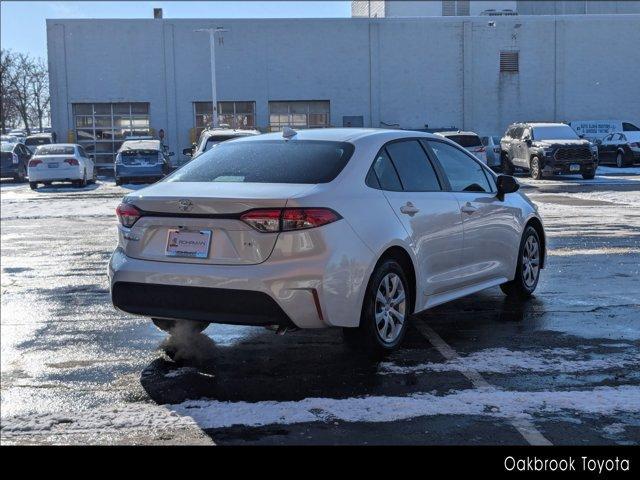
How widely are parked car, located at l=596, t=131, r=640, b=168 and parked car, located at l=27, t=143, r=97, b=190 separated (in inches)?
811

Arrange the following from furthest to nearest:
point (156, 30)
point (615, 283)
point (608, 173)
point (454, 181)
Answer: point (156, 30)
point (608, 173)
point (615, 283)
point (454, 181)

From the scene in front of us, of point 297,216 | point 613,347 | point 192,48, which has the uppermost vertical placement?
point 192,48

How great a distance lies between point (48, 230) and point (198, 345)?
9.66m

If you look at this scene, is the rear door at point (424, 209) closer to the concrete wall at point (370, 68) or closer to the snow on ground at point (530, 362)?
the snow on ground at point (530, 362)

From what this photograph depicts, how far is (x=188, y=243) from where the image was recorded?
5.71 metres

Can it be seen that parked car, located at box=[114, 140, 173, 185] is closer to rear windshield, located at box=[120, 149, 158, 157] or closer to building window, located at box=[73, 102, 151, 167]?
rear windshield, located at box=[120, 149, 158, 157]

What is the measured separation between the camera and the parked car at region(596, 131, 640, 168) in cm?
3507

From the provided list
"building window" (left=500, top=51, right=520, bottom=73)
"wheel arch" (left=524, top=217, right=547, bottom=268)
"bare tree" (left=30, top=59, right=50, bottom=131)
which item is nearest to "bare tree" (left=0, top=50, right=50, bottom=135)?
"bare tree" (left=30, top=59, right=50, bottom=131)

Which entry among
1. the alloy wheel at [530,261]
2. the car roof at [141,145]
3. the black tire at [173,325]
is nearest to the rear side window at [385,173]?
the black tire at [173,325]

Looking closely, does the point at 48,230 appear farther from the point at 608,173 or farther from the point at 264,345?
the point at 608,173

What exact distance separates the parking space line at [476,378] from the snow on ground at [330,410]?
0.13 m

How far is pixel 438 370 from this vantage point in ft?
19.3

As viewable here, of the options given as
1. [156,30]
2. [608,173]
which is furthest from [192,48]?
[608,173]

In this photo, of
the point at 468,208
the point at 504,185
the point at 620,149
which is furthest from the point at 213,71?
the point at 468,208
